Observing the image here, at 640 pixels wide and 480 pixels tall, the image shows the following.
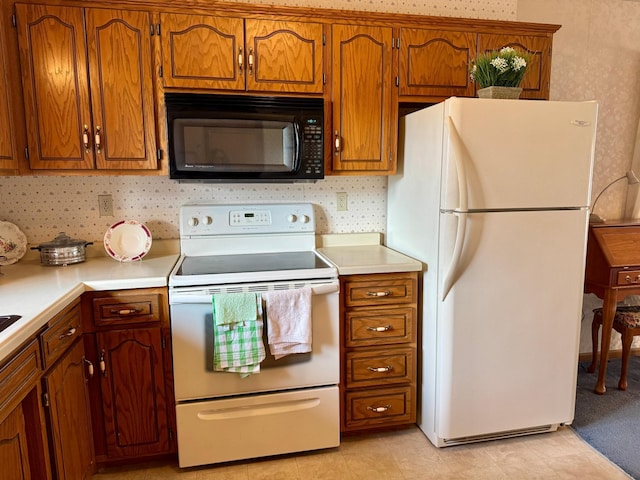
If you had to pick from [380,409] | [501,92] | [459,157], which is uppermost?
[501,92]

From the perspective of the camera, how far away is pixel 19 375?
121cm

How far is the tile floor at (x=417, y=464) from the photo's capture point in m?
1.87

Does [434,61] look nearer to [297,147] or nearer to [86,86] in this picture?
[297,147]

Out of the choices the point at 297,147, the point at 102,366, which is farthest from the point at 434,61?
the point at 102,366

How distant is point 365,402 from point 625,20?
9.66 feet

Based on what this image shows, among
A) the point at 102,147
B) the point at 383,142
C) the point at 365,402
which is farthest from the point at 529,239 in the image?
the point at 102,147

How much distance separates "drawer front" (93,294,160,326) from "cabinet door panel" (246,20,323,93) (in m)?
1.10

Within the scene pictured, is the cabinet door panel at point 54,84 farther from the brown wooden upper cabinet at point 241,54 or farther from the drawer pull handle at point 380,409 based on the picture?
the drawer pull handle at point 380,409

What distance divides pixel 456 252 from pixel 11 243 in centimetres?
214

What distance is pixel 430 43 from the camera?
7.09 ft

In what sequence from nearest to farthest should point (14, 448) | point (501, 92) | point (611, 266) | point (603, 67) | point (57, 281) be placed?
1. point (14, 448)
2. point (57, 281)
3. point (501, 92)
4. point (611, 266)
5. point (603, 67)

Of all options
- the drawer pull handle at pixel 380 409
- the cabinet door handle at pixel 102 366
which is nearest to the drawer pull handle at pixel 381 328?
the drawer pull handle at pixel 380 409

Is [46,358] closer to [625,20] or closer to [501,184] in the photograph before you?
[501,184]

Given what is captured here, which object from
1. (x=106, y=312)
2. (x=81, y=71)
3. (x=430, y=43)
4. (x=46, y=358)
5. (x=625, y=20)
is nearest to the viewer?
(x=46, y=358)
